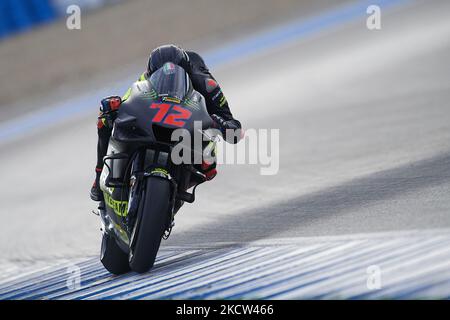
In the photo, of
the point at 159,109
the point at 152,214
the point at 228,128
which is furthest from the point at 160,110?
the point at 152,214

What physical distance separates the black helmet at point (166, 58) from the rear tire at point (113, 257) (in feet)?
3.68

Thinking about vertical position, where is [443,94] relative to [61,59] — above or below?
below

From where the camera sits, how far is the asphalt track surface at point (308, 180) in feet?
15.0

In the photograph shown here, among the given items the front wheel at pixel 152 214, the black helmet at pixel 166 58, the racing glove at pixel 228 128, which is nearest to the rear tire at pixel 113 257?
the front wheel at pixel 152 214

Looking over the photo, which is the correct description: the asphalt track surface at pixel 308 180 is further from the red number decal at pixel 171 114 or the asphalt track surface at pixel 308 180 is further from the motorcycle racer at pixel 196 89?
the red number decal at pixel 171 114

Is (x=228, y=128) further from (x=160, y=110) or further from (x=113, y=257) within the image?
(x=113, y=257)

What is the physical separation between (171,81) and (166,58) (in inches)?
10.6

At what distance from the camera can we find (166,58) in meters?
5.12

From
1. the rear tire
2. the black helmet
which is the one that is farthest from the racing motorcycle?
the rear tire
